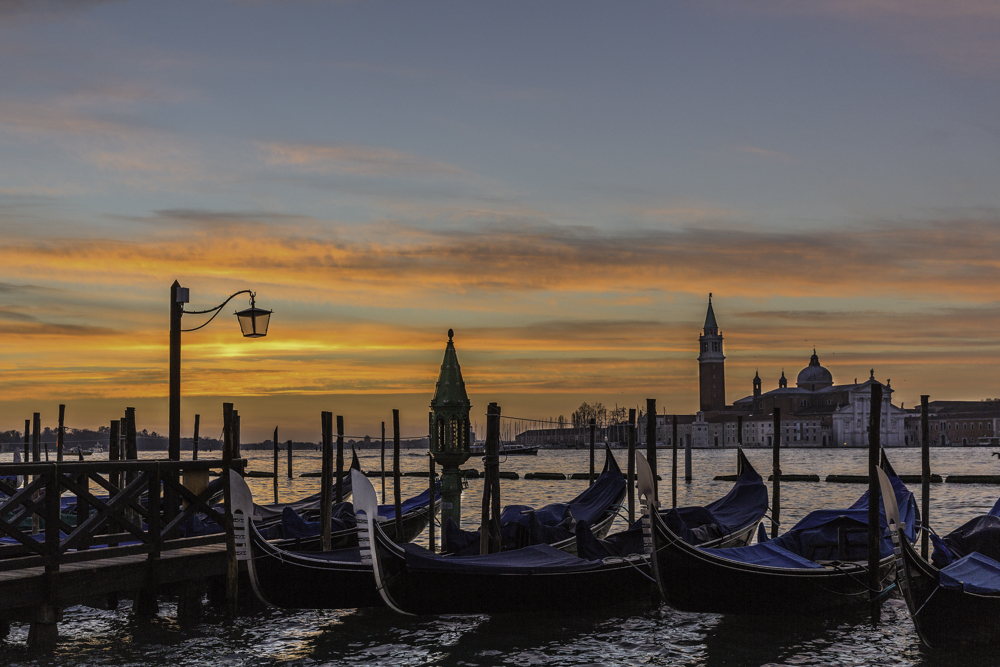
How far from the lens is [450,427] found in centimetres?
1795

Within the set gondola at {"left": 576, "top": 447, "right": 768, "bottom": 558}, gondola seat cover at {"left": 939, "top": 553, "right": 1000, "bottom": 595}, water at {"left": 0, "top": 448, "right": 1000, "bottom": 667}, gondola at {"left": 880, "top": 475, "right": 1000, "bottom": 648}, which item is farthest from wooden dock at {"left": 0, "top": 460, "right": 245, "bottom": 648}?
gondola seat cover at {"left": 939, "top": 553, "right": 1000, "bottom": 595}

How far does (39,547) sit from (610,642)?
580cm

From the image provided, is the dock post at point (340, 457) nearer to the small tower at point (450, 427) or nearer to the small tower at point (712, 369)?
the small tower at point (450, 427)

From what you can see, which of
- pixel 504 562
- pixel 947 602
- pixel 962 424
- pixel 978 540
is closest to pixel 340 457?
pixel 504 562

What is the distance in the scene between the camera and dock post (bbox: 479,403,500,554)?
1206 centimetres

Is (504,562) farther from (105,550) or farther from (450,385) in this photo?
(450,385)

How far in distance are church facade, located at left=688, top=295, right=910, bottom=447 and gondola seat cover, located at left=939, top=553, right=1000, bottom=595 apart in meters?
105

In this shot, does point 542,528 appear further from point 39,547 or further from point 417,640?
point 39,547

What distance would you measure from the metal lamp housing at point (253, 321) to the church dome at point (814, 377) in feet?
403

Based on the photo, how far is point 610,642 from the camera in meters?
10.3

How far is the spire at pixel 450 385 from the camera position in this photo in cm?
1802

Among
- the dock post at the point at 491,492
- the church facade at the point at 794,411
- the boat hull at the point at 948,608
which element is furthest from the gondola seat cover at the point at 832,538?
the church facade at the point at 794,411

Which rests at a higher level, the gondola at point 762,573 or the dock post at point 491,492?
the dock post at point 491,492

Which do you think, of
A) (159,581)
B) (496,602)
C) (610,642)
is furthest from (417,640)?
(159,581)
